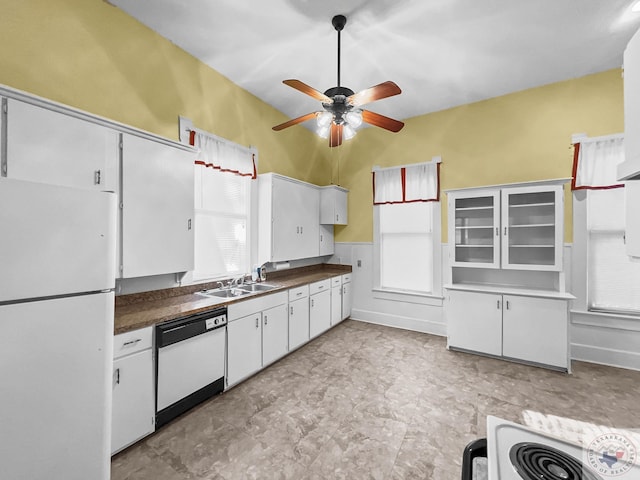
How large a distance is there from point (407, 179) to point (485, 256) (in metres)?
1.62

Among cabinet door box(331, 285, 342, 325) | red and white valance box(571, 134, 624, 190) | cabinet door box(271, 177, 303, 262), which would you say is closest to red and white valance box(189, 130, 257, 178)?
cabinet door box(271, 177, 303, 262)

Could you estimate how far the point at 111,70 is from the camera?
2.36 metres

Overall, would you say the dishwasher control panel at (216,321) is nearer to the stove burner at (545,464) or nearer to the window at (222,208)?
the window at (222,208)

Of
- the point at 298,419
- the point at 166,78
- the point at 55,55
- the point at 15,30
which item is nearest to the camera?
the point at 15,30

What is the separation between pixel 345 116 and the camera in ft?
8.29

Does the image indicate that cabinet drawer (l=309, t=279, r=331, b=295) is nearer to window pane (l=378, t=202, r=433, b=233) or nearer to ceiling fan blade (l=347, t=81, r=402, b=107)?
window pane (l=378, t=202, r=433, b=233)

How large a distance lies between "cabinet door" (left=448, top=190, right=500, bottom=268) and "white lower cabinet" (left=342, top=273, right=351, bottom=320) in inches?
69.2

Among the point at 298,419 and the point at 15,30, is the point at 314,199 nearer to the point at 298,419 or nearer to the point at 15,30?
the point at 298,419

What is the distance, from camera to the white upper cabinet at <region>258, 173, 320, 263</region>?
3.76 m

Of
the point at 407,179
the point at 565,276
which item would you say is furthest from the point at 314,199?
the point at 565,276

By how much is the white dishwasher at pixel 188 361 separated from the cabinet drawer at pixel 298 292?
3.42 feet

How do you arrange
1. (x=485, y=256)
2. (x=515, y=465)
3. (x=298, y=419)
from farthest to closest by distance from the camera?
1. (x=485, y=256)
2. (x=298, y=419)
3. (x=515, y=465)

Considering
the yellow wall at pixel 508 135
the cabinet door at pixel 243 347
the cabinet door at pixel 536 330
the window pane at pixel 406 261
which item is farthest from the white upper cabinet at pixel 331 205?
the cabinet door at pixel 536 330

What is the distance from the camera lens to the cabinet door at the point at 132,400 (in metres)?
1.85
